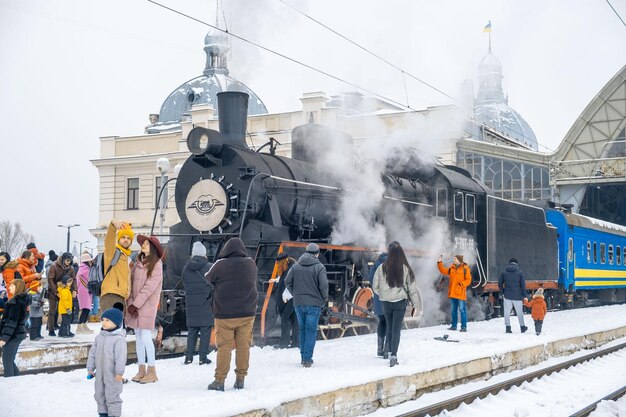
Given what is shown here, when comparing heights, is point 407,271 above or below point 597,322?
above

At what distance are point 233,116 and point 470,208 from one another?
23.6 ft

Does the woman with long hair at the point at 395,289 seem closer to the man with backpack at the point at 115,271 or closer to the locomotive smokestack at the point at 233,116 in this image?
the man with backpack at the point at 115,271

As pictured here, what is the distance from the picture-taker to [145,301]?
8602 millimetres

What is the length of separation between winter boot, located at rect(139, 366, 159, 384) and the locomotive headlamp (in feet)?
16.7

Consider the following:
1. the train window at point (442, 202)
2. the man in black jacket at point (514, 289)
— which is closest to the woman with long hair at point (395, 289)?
the man in black jacket at point (514, 289)

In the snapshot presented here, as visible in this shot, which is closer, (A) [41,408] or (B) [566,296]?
(A) [41,408]

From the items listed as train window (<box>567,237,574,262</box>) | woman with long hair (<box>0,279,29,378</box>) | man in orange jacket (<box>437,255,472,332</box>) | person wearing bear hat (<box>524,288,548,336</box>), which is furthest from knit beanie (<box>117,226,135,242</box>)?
train window (<box>567,237,574,262</box>)

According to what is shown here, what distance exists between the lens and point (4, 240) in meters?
66.8

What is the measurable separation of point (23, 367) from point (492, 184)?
3155cm

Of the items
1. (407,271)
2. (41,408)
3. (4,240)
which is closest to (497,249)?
(407,271)

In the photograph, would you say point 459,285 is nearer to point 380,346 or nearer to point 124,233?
point 380,346

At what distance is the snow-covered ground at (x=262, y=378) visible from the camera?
23.0 ft

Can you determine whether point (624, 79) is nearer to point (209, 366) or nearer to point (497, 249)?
point (497, 249)

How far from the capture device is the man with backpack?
845 centimetres
